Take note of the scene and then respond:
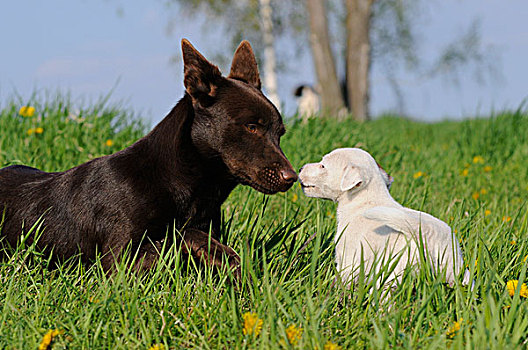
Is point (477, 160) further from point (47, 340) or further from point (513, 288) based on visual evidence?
point (47, 340)

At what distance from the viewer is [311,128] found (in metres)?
7.81

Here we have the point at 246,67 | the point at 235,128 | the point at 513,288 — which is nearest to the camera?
the point at 513,288

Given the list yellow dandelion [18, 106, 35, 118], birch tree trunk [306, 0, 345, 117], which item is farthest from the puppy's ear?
birch tree trunk [306, 0, 345, 117]

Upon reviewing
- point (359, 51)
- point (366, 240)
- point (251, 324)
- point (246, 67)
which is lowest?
point (251, 324)

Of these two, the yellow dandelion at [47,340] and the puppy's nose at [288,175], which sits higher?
the puppy's nose at [288,175]

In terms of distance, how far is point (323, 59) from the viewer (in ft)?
49.0

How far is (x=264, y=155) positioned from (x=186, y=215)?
0.61 metres

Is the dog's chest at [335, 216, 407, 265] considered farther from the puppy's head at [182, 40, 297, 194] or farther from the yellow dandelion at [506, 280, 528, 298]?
the yellow dandelion at [506, 280, 528, 298]

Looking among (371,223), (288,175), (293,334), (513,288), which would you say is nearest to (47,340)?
(293,334)

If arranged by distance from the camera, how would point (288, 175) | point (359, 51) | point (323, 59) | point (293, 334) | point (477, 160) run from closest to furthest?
point (293, 334) → point (288, 175) → point (477, 160) → point (323, 59) → point (359, 51)

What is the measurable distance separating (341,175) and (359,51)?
508 inches

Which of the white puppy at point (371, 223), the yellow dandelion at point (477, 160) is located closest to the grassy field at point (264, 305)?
the white puppy at point (371, 223)

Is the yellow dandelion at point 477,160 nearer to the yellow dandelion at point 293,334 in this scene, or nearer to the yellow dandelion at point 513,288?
the yellow dandelion at point 513,288

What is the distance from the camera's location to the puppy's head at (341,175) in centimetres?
321
